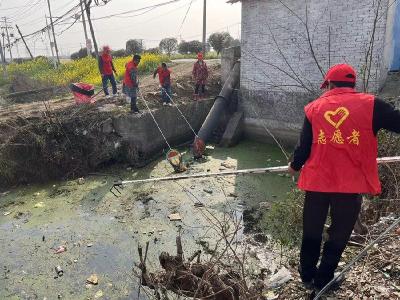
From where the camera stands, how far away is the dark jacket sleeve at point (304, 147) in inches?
94.7

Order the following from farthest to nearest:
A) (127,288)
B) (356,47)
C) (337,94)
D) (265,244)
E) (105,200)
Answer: (356,47), (105,200), (265,244), (127,288), (337,94)

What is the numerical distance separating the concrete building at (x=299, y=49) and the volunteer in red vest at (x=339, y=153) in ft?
12.8

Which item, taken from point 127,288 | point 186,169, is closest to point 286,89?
point 186,169

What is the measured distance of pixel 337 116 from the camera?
2.23m

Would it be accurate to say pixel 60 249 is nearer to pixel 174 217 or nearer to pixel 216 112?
pixel 174 217

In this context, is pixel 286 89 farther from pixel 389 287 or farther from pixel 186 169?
pixel 389 287

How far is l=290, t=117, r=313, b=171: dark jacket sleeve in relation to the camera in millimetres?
2404

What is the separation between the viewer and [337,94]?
2326 mm

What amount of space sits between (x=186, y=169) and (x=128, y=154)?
1426 mm

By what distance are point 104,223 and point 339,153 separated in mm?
4435

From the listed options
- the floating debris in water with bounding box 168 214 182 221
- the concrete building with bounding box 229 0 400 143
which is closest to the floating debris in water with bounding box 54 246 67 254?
the floating debris in water with bounding box 168 214 182 221

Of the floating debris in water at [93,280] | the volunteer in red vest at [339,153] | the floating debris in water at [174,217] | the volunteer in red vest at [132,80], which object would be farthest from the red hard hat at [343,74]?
the volunteer in red vest at [132,80]

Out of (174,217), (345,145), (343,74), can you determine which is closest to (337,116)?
(345,145)

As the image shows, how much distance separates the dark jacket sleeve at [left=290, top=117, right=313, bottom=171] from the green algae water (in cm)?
201
